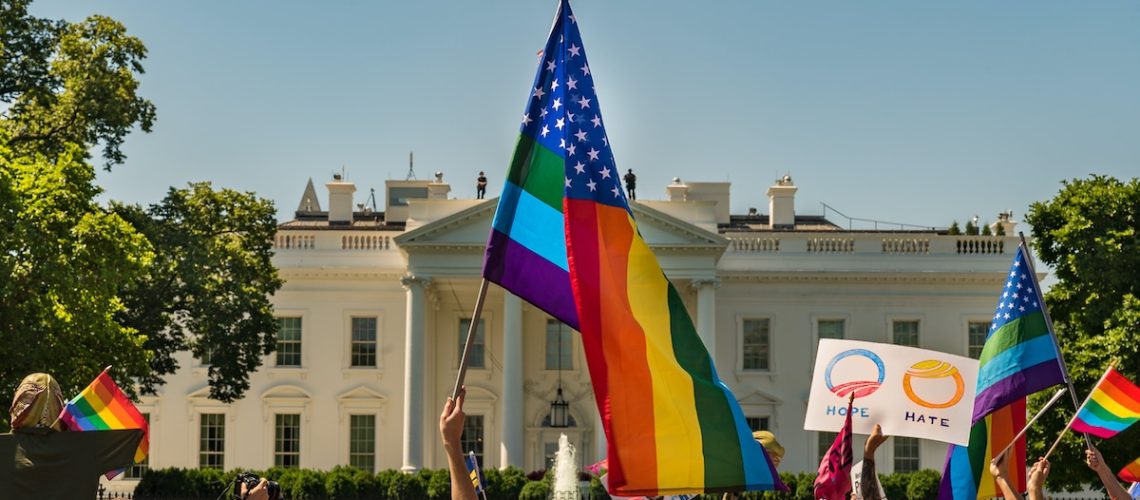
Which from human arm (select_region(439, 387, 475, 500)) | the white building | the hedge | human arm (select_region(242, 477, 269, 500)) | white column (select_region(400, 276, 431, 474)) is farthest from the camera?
the white building

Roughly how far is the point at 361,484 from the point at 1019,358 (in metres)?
30.1

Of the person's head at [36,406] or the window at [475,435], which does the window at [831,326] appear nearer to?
the window at [475,435]

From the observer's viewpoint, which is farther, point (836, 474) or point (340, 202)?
point (340, 202)

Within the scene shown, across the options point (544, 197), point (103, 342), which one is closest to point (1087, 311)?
point (103, 342)

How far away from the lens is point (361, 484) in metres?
40.0

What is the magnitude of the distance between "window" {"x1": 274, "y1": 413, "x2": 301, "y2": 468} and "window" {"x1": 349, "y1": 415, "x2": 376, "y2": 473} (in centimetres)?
151

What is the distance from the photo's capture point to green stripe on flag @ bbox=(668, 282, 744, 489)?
7.18 meters

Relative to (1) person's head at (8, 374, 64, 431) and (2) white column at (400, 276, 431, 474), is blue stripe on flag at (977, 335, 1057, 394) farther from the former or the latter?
(2) white column at (400, 276, 431, 474)

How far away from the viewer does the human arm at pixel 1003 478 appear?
805 centimetres

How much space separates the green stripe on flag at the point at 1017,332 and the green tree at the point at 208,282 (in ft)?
66.7

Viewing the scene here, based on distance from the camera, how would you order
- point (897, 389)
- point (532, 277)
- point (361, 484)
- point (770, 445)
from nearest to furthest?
point (532, 277) → point (770, 445) → point (897, 389) → point (361, 484)

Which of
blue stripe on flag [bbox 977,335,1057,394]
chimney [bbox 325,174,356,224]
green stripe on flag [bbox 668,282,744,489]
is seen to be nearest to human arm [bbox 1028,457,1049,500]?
green stripe on flag [bbox 668,282,744,489]

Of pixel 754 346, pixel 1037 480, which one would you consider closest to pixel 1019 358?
pixel 1037 480

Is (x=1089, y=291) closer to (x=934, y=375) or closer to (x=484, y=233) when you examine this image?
(x=484, y=233)
